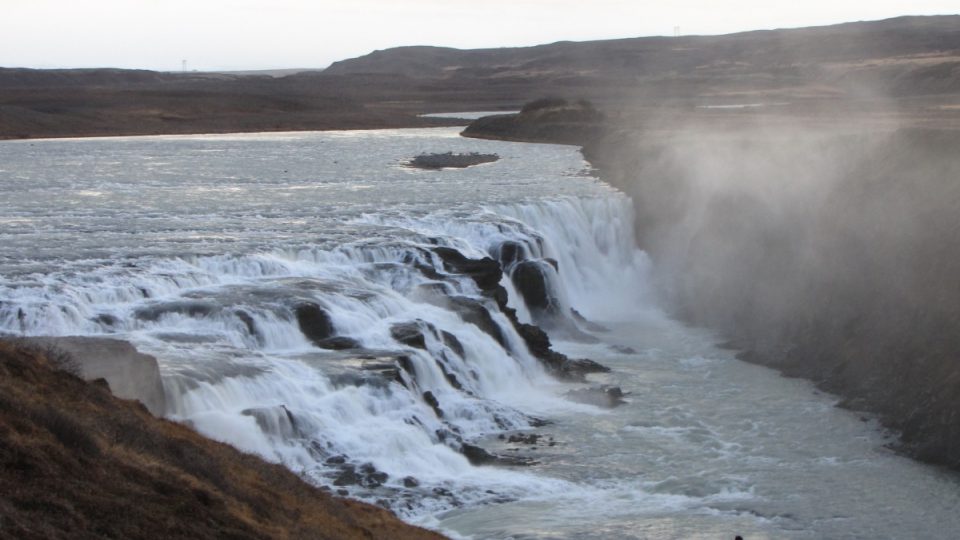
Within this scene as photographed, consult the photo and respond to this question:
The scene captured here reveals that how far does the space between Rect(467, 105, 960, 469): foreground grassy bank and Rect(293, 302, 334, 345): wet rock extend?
10616mm

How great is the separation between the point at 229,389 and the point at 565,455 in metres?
5.90

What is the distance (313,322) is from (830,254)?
14749 mm

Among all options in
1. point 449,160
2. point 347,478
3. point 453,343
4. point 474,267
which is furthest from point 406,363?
point 449,160

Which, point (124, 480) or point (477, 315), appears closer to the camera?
point (124, 480)

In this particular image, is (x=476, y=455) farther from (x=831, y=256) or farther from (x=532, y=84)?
(x=532, y=84)

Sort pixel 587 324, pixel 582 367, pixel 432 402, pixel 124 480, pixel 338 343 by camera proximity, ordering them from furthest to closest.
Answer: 1. pixel 587 324
2. pixel 582 367
3. pixel 338 343
4. pixel 432 402
5. pixel 124 480

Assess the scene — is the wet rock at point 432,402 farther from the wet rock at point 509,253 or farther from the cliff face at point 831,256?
the wet rock at point 509,253

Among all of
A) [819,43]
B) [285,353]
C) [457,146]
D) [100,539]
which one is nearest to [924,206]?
[285,353]

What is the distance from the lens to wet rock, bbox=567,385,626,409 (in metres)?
26.4

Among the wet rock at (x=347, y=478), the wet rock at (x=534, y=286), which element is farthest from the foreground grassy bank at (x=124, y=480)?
the wet rock at (x=534, y=286)

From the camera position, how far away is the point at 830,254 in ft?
111

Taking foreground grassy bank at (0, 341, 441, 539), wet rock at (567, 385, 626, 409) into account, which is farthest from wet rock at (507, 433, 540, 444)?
foreground grassy bank at (0, 341, 441, 539)

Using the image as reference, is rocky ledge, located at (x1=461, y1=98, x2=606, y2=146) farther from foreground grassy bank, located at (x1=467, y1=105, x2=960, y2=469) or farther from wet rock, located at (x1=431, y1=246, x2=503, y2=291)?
wet rock, located at (x1=431, y1=246, x2=503, y2=291)

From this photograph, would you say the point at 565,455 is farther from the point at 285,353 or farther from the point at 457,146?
the point at 457,146
